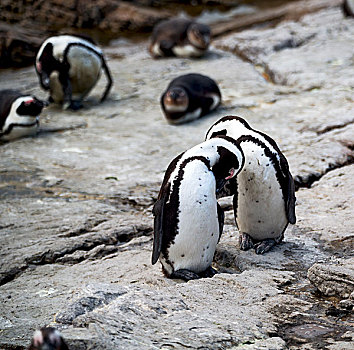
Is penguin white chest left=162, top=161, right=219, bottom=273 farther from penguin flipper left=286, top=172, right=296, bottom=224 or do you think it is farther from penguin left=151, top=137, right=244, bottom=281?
penguin flipper left=286, top=172, right=296, bottom=224

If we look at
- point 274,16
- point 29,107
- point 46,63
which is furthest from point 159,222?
point 274,16

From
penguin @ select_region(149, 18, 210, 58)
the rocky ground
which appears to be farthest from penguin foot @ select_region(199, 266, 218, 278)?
penguin @ select_region(149, 18, 210, 58)

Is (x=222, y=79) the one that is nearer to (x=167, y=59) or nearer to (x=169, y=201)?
(x=167, y=59)

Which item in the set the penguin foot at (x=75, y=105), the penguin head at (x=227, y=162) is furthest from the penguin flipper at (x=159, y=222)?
the penguin foot at (x=75, y=105)

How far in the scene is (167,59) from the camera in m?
9.69

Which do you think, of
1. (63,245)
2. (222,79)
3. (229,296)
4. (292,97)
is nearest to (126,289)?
(229,296)

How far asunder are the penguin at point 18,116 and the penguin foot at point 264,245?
3527 mm

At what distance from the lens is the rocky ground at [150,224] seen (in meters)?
2.61

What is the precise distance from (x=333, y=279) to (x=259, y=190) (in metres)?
0.80

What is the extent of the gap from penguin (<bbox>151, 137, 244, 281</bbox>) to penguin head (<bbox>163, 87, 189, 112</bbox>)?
3184 mm

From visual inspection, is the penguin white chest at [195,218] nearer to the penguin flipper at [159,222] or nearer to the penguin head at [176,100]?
the penguin flipper at [159,222]

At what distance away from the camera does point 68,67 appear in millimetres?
7391

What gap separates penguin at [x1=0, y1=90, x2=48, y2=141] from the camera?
Answer: 6516mm

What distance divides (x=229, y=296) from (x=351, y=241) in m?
1.02
